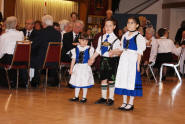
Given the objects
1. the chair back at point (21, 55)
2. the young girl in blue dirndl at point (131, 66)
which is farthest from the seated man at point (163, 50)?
the young girl in blue dirndl at point (131, 66)

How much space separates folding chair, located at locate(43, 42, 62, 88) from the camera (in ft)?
23.0

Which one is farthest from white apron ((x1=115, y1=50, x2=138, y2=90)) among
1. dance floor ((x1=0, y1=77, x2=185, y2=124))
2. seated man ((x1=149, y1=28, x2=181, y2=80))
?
seated man ((x1=149, y1=28, x2=181, y2=80))

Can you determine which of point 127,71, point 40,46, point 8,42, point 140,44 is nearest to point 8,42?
point 8,42

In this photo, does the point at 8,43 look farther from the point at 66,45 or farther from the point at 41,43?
the point at 66,45

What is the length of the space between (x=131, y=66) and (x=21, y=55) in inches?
89.7

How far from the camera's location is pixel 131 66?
525 centimetres

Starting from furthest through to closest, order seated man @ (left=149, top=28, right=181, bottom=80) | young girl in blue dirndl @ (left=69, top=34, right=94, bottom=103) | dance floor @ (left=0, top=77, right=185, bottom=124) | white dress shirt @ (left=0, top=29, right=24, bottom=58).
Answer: seated man @ (left=149, top=28, right=181, bottom=80) < white dress shirt @ (left=0, top=29, right=24, bottom=58) < young girl in blue dirndl @ (left=69, top=34, right=94, bottom=103) < dance floor @ (left=0, top=77, right=185, bottom=124)

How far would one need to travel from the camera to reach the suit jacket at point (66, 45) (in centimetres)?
747

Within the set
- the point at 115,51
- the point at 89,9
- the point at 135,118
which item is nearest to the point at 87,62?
the point at 115,51

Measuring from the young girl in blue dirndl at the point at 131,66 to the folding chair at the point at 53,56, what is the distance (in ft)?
6.59

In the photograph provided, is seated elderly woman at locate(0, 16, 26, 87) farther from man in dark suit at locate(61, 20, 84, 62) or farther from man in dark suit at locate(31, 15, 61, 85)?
man in dark suit at locate(61, 20, 84, 62)

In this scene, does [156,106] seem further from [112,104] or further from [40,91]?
[40,91]

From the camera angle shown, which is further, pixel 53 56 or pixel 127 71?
pixel 53 56

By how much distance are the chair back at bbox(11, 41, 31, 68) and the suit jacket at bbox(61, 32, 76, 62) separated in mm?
972
